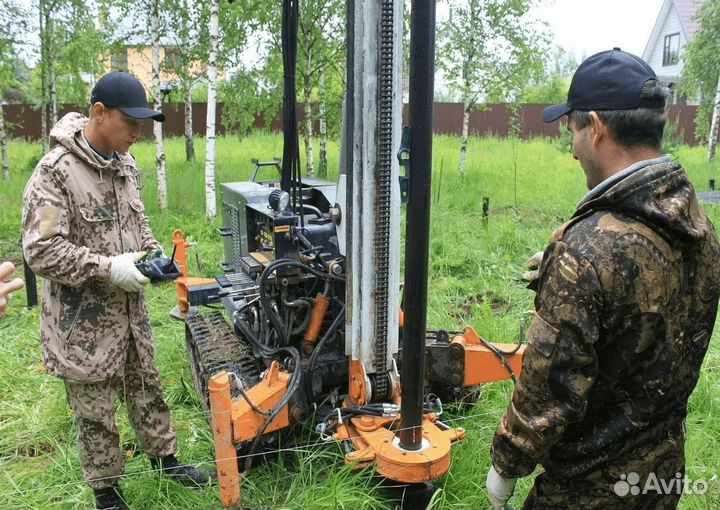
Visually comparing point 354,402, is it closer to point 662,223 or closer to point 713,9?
point 662,223

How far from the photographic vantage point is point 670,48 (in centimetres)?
3148

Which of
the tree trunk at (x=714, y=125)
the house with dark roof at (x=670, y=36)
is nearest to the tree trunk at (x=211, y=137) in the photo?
the tree trunk at (x=714, y=125)

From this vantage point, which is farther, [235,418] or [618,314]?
[235,418]

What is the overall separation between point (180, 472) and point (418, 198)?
216 cm

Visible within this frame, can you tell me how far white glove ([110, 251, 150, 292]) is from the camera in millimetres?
2764

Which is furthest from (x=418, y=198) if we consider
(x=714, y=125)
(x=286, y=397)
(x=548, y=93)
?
(x=548, y=93)

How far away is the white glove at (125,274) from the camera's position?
276 cm

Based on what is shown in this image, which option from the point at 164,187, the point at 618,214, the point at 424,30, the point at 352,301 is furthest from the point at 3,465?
the point at 164,187

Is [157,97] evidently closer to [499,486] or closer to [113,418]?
[113,418]

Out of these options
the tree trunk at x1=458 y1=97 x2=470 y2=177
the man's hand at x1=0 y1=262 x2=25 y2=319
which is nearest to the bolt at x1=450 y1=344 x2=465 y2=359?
the man's hand at x1=0 y1=262 x2=25 y2=319

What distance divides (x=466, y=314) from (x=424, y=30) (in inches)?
153

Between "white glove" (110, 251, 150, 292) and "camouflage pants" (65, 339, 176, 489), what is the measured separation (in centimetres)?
46

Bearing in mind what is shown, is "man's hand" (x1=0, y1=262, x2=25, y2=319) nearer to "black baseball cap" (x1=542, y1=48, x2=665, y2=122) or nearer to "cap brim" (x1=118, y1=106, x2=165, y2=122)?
"cap brim" (x1=118, y1=106, x2=165, y2=122)

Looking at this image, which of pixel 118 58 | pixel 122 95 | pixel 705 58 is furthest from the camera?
pixel 705 58
